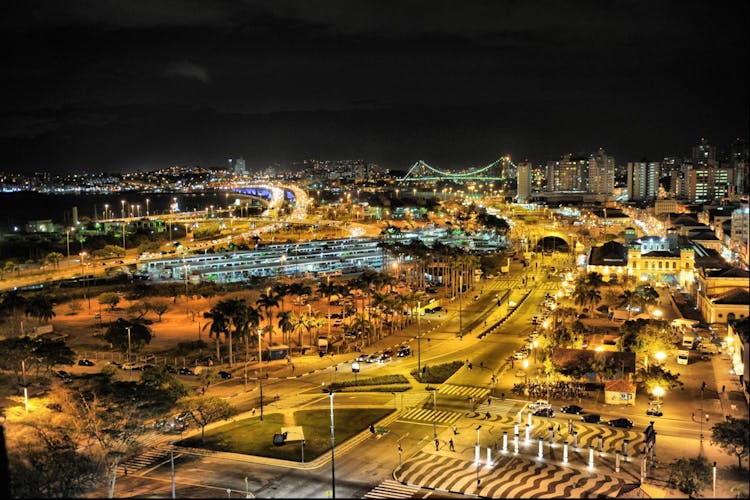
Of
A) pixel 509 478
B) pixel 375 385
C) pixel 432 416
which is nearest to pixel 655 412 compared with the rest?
pixel 509 478

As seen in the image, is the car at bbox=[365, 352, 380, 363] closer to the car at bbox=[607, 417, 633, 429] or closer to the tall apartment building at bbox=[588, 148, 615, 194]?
the car at bbox=[607, 417, 633, 429]

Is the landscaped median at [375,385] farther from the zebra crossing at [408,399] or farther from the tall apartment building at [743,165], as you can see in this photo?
the tall apartment building at [743,165]

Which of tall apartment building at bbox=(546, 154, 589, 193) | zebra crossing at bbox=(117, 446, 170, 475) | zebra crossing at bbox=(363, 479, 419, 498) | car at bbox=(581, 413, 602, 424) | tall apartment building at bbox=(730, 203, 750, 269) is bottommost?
zebra crossing at bbox=(363, 479, 419, 498)

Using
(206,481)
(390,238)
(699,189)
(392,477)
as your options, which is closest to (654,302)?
(392,477)

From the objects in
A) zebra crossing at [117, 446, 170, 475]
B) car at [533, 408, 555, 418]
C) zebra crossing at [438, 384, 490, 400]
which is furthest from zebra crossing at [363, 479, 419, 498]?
zebra crossing at [438, 384, 490, 400]

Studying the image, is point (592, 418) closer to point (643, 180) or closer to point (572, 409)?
point (572, 409)

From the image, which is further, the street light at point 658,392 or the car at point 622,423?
the street light at point 658,392

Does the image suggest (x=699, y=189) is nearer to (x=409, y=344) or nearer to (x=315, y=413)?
(x=409, y=344)

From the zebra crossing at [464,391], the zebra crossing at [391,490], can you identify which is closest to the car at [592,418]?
the zebra crossing at [464,391]
